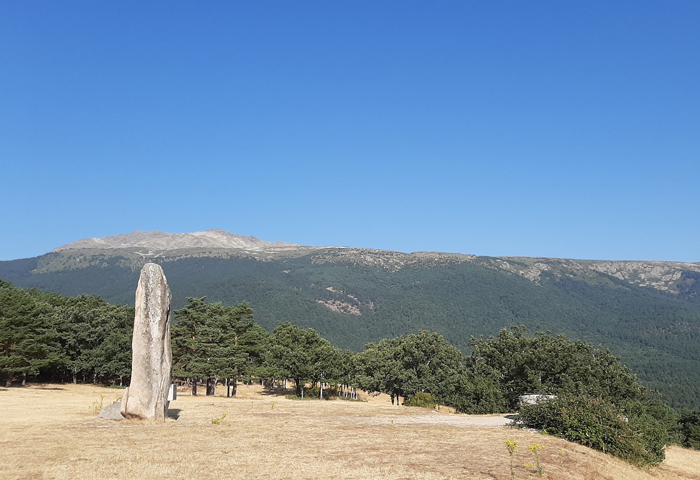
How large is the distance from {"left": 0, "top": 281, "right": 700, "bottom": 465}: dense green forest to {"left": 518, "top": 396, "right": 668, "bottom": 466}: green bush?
10.9 ft

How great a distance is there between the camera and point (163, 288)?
73.5ft

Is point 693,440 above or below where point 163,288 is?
below

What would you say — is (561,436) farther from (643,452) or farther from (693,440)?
(693,440)

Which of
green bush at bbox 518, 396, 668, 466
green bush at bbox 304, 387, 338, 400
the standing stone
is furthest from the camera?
green bush at bbox 304, 387, 338, 400

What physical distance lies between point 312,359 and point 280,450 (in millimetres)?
34261

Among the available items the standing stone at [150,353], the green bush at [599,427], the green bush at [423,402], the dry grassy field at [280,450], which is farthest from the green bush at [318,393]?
the green bush at [599,427]

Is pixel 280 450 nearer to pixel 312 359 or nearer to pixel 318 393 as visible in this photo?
pixel 312 359

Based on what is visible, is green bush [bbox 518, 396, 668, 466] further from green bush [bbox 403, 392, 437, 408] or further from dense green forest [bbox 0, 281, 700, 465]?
green bush [bbox 403, 392, 437, 408]

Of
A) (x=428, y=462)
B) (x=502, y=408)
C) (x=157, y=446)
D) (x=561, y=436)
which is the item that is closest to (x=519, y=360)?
A: (x=502, y=408)

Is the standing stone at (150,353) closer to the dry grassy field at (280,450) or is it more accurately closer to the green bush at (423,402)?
the dry grassy field at (280,450)

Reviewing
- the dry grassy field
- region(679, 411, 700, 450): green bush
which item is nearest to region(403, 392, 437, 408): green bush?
the dry grassy field

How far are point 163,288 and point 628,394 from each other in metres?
37.1

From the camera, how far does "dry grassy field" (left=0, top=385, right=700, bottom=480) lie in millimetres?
13203

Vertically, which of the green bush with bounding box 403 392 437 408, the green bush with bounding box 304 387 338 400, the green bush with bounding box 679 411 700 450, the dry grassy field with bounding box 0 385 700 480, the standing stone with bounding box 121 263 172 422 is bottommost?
the green bush with bounding box 679 411 700 450
